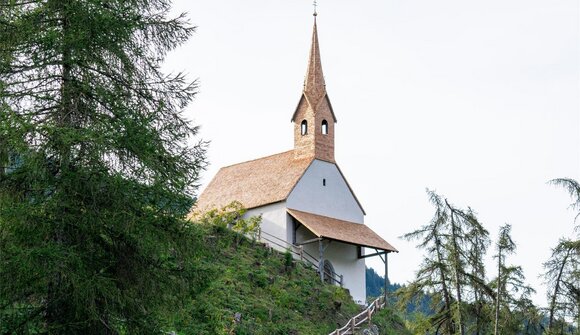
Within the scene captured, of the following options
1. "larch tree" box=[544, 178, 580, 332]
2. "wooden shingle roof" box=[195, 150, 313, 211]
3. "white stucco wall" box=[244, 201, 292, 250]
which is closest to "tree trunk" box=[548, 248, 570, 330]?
"larch tree" box=[544, 178, 580, 332]

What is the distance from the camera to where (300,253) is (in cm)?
4072

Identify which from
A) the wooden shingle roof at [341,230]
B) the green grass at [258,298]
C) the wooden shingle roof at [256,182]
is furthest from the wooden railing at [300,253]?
the wooden shingle roof at [256,182]

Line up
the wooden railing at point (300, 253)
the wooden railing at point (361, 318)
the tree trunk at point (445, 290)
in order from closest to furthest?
the tree trunk at point (445, 290), the wooden railing at point (361, 318), the wooden railing at point (300, 253)

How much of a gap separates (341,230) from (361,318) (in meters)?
8.41

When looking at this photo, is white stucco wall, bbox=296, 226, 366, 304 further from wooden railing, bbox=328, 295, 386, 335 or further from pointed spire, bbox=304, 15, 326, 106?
pointed spire, bbox=304, 15, 326, 106

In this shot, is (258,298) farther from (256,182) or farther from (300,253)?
(256,182)

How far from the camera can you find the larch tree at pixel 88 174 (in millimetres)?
15297

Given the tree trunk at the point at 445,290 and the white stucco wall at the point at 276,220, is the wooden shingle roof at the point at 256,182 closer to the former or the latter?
the white stucco wall at the point at 276,220

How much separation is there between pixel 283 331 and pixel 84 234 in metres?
14.7

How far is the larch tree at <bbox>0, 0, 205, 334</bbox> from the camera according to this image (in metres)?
15.3

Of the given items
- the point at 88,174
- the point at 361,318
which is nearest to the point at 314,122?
the point at 361,318

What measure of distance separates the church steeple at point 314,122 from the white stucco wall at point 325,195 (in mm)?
749

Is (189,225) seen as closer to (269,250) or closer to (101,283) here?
(101,283)

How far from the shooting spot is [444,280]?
100 feet
